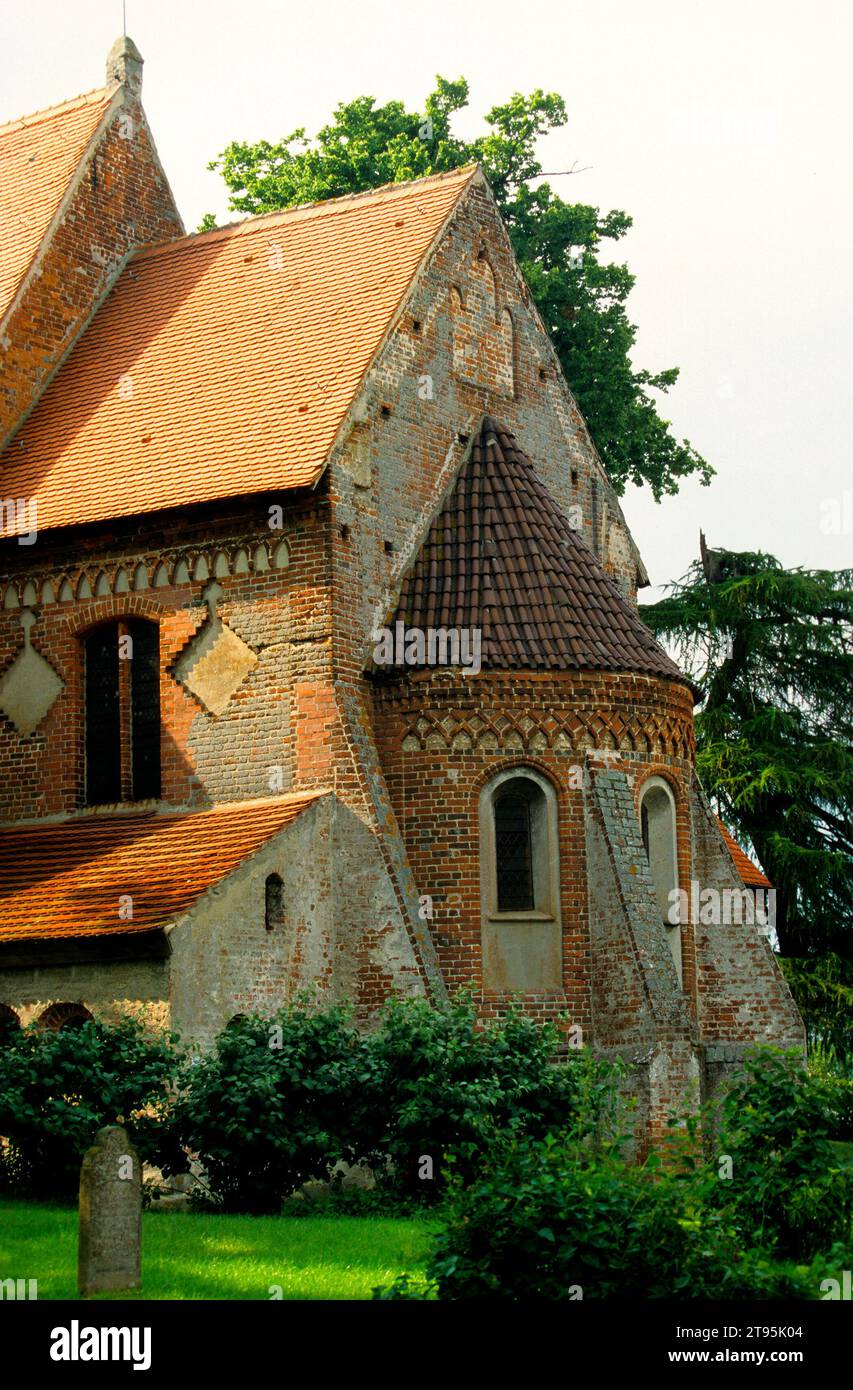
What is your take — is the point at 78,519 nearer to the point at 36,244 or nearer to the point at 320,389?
the point at 320,389

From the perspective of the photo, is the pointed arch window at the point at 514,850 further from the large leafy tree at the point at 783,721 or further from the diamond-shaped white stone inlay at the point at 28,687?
the large leafy tree at the point at 783,721

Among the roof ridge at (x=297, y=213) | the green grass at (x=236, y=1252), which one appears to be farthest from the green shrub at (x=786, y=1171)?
the roof ridge at (x=297, y=213)

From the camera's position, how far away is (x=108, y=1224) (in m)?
13.5

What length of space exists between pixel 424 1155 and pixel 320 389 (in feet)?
29.7

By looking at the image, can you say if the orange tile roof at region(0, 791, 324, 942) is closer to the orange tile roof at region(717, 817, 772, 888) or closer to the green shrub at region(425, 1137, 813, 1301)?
the orange tile roof at region(717, 817, 772, 888)

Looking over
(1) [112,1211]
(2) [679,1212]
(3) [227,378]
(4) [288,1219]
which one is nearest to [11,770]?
(3) [227,378]

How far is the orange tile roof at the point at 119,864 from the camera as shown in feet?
65.3

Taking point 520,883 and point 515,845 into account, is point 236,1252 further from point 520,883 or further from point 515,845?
point 515,845

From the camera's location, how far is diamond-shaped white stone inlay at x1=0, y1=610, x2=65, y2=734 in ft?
78.9

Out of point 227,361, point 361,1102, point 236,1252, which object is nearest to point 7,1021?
point 361,1102

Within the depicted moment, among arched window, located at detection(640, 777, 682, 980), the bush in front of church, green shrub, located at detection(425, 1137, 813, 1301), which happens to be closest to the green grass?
the bush in front of church

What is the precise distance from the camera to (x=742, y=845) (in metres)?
36.2

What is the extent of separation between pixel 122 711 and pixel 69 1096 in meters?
6.59
